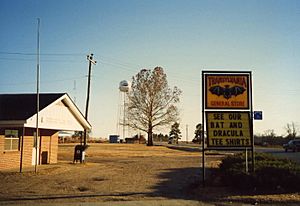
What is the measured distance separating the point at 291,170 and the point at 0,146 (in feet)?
50.9

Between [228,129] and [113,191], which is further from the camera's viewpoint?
[228,129]

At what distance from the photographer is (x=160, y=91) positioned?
55.1 m

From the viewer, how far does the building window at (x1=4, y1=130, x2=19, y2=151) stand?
70.5 ft

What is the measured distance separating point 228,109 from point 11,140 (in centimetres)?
1358

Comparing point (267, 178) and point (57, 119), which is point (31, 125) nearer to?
point (57, 119)

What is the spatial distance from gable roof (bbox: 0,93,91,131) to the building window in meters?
1.34

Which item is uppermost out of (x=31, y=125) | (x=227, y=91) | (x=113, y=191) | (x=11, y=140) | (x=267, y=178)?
(x=227, y=91)

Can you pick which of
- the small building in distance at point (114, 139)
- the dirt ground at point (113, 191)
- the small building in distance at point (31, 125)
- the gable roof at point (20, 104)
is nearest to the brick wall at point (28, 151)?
the small building in distance at point (31, 125)

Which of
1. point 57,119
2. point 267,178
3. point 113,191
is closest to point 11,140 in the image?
point 57,119

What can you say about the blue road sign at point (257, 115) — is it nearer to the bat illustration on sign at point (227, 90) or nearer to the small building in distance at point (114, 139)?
the bat illustration on sign at point (227, 90)

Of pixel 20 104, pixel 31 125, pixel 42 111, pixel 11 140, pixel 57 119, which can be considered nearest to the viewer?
pixel 31 125

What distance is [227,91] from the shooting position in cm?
1502

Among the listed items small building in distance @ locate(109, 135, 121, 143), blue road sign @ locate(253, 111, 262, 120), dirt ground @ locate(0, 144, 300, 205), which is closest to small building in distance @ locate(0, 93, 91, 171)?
dirt ground @ locate(0, 144, 300, 205)

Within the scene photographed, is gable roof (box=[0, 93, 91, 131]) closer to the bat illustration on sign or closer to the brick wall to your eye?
the brick wall
